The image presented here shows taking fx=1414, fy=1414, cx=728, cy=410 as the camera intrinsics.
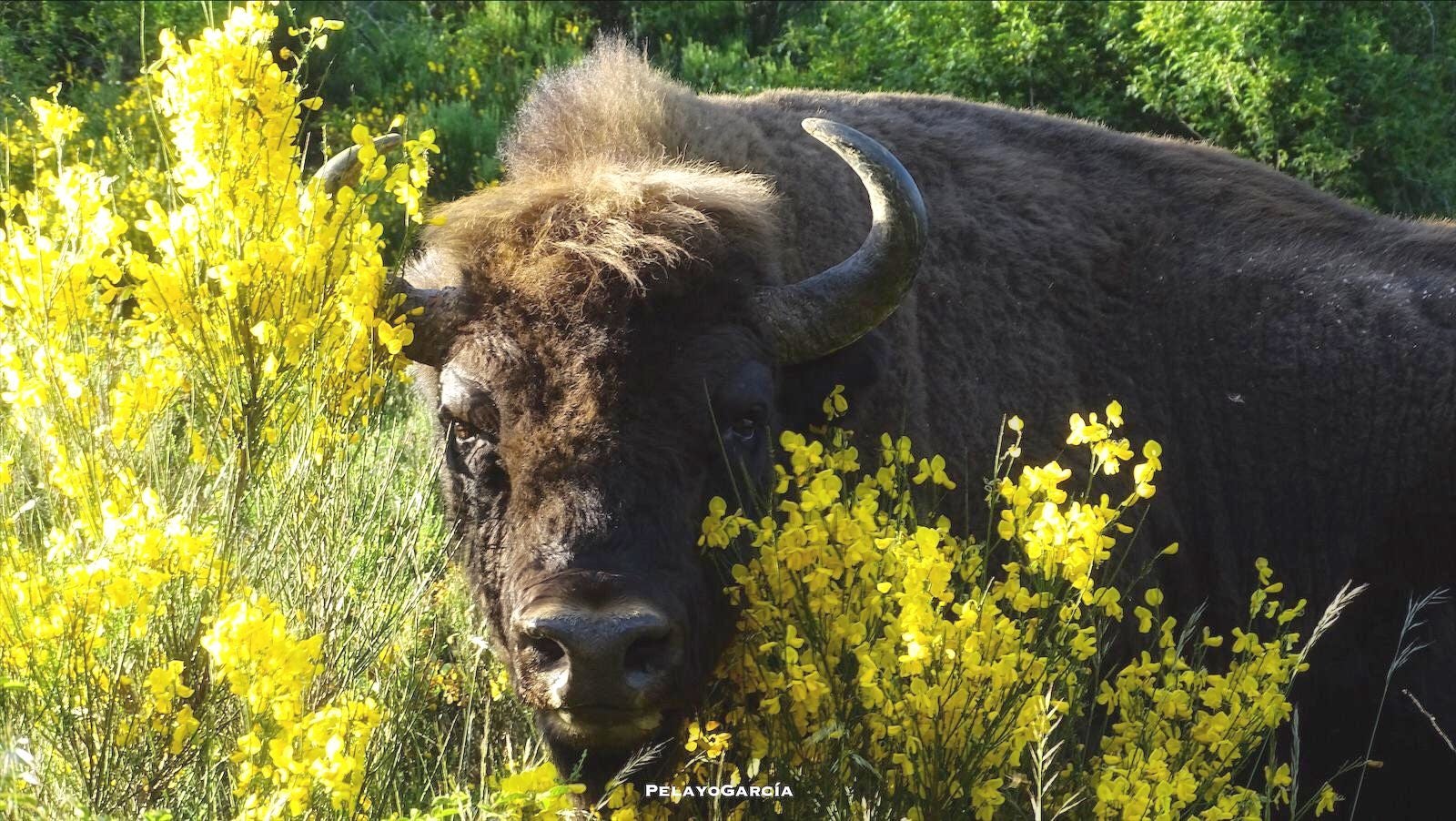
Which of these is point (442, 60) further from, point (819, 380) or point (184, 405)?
point (819, 380)

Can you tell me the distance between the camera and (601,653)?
10.6ft

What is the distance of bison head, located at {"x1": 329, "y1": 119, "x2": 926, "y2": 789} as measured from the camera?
342 cm

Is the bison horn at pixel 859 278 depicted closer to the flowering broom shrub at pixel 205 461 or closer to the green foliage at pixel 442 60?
the flowering broom shrub at pixel 205 461

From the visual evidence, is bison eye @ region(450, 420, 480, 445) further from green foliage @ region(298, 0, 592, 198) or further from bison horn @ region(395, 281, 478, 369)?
green foliage @ region(298, 0, 592, 198)

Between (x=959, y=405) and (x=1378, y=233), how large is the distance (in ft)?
6.92

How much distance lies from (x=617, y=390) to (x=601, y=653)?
72cm

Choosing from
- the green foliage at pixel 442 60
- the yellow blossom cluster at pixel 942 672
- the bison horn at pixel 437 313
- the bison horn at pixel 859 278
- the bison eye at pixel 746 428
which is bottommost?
the green foliage at pixel 442 60

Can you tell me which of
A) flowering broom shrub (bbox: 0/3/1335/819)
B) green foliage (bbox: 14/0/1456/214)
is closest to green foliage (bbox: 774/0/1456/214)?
green foliage (bbox: 14/0/1456/214)

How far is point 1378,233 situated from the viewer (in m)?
5.56

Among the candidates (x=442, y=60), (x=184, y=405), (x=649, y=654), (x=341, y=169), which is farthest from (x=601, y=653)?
(x=442, y=60)

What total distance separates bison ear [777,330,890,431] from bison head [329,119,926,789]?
17 millimetres

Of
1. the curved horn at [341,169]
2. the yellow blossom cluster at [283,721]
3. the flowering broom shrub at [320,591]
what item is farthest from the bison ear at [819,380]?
the yellow blossom cluster at [283,721]

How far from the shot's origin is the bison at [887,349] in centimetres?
362

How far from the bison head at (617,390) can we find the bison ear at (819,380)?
0.05 ft
